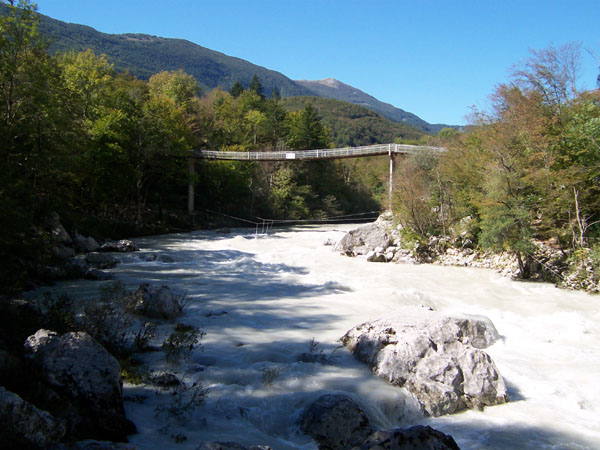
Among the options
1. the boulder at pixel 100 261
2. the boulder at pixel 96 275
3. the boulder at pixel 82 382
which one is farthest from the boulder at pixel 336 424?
the boulder at pixel 100 261

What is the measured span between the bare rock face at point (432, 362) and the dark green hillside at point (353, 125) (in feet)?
285

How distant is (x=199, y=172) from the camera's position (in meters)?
35.5

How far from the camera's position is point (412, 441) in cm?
308

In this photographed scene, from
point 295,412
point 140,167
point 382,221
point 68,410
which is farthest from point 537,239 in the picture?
point 140,167

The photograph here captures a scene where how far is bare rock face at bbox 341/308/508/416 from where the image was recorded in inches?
216

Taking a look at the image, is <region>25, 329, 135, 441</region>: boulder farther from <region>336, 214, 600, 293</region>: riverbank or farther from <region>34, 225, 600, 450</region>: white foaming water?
<region>336, 214, 600, 293</region>: riverbank

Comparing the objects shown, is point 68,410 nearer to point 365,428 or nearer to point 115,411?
point 115,411

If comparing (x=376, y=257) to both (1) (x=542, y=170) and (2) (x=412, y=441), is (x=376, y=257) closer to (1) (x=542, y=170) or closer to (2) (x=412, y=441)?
(1) (x=542, y=170)

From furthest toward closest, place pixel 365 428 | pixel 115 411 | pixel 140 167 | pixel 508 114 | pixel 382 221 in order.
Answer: pixel 140 167 → pixel 382 221 → pixel 508 114 → pixel 365 428 → pixel 115 411

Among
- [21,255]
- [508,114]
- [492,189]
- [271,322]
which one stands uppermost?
[508,114]

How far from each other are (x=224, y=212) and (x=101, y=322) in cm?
3133

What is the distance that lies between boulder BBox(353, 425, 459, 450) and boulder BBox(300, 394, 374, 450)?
34.3 inches

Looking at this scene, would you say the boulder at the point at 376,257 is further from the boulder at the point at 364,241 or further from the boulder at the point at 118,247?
the boulder at the point at 118,247

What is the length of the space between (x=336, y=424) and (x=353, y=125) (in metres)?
105
